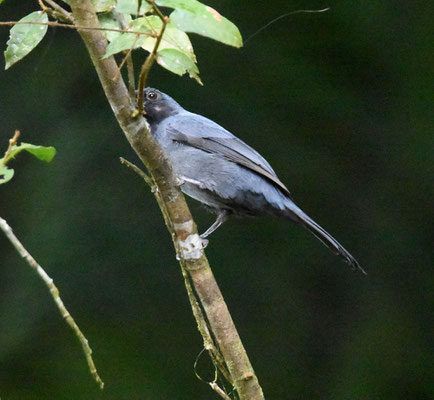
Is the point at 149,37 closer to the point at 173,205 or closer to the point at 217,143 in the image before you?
the point at 173,205

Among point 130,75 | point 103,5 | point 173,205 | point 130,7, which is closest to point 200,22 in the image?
point 130,7

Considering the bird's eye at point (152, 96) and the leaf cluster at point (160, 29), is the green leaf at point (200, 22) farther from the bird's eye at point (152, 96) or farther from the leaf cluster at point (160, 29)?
the bird's eye at point (152, 96)

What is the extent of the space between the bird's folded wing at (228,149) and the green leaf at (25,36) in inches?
77.7

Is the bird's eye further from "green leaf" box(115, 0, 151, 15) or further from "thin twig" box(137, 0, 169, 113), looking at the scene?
"green leaf" box(115, 0, 151, 15)

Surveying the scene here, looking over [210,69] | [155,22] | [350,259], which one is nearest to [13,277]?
[210,69]

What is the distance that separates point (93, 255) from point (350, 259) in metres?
2.23

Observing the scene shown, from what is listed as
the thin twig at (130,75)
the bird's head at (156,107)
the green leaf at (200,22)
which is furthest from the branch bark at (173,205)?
the bird's head at (156,107)

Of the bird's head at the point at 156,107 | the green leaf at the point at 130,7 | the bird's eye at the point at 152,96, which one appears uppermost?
the green leaf at the point at 130,7

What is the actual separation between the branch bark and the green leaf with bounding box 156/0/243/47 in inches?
17.4

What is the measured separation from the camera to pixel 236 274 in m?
5.47

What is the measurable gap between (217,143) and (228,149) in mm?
72

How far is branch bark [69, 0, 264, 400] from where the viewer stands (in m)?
2.15

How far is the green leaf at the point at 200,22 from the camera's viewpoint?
5.43ft

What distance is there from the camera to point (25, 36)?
79.7 inches
